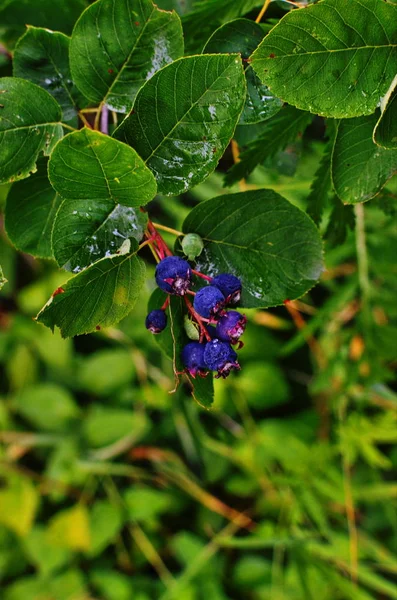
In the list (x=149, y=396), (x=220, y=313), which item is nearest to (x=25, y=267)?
(x=149, y=396)

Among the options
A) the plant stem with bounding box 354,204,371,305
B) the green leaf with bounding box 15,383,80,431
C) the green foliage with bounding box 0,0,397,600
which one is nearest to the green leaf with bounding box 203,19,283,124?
the green foliage with bounding box 0,0,397,600

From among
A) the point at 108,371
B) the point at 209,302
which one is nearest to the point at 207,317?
the point at 209,302

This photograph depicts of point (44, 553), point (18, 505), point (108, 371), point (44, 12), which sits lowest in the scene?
point (44, 553)

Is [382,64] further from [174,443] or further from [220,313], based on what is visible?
[174,443]

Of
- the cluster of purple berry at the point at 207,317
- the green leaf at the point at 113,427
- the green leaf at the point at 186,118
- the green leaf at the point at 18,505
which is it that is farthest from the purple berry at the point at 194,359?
the green leaf at the point at 18,505

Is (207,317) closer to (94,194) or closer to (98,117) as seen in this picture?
(94,194)

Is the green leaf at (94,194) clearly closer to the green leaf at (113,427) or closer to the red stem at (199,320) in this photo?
the red stem at (199,320)

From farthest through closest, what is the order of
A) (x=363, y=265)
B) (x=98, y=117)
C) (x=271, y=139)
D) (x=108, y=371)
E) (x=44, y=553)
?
(x=108, y=371)
(x=44, y=553)
(x=363, y=265)
(x=271, y=139)
(x=98, y=117)
